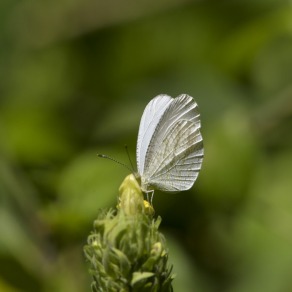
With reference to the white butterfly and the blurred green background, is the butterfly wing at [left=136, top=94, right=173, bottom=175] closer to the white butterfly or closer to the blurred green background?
the white butterfly

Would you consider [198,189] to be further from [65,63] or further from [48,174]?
[65,63]

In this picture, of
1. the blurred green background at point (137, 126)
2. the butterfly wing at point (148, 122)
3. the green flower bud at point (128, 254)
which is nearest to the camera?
the green flower bud at point (128, 254)

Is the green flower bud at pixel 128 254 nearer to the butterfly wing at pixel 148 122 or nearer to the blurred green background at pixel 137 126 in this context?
the butterfly wing at pixel 148 122

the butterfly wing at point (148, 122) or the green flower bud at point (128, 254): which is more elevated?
the butterfly wing at point (148, 122)

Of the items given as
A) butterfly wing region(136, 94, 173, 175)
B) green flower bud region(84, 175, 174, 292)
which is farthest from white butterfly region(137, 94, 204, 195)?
green flower bud region(84, 175, 174, 292)

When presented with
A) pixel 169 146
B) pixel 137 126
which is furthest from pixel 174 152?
pixel 137 126

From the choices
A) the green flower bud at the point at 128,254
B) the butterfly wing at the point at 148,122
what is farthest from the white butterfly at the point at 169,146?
the green flower bud at the point at 128,254

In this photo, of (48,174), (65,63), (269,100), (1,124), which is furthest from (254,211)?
(65,63)
